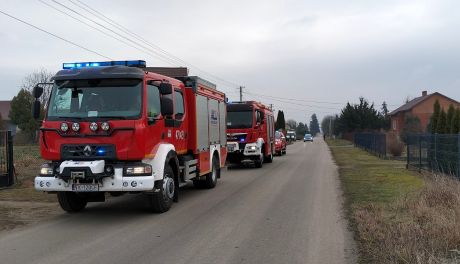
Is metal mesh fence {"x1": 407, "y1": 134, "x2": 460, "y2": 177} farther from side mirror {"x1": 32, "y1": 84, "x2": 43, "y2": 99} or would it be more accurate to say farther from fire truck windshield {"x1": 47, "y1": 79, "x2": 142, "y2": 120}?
side mirror {"x1": 32, "y1": 84, "x2": 43, "y2": 99}

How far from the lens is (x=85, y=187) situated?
31.9 ft

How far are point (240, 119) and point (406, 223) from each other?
15.2 m

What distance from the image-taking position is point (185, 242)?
7.97 meters

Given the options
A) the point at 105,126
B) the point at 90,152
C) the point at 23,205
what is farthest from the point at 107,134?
the point at 23,205

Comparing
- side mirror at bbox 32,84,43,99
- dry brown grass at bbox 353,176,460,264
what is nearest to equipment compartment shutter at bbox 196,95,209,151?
side mirror at bbox 32,84,43,99

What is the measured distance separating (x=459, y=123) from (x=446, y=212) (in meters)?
19.2

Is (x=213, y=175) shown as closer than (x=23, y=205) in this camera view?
No

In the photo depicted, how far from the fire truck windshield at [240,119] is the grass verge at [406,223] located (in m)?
9.52

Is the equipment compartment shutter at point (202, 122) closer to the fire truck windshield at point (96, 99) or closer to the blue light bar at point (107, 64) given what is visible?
the blue light bar at point (107, 64)

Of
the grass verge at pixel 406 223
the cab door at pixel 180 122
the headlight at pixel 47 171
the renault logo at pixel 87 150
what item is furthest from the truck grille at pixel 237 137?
the renault logo at pixel 87 150

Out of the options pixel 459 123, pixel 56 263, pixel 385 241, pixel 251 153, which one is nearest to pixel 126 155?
pixel 56 263

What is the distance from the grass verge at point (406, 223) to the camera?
6526 mm

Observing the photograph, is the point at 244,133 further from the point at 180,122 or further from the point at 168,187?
the point at 168,187

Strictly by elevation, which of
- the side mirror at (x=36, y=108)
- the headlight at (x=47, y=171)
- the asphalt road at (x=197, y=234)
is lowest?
the asphalt road at (x=197, y=234)
